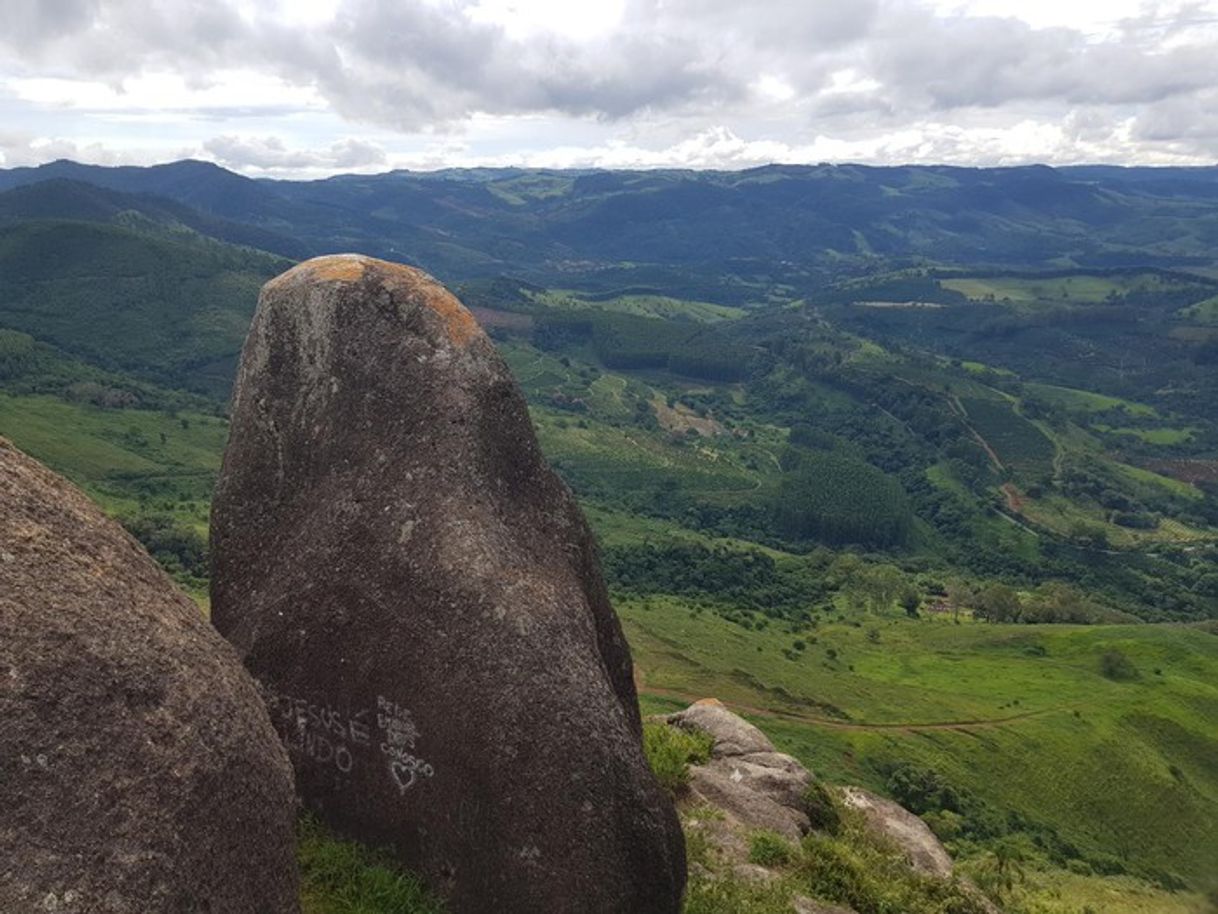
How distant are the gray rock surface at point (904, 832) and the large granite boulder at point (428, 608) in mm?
13423

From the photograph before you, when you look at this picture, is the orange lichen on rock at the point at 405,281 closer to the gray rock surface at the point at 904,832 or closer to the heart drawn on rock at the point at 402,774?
the heart drawn on rock at the point at 402,774

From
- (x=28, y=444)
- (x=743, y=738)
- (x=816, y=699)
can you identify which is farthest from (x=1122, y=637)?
(x=28, y=444)

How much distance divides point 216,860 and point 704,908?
10.7 meters

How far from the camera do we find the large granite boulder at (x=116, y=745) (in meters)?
9.28

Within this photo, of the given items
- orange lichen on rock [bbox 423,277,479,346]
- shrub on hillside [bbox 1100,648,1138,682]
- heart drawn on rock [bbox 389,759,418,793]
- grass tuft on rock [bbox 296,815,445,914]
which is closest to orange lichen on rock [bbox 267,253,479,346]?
orange lichen on rock [bbox 423,277,479,346]

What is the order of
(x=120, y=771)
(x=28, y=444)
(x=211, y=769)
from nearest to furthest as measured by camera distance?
(x=120, y=771)
(x=211, y=769)
(x=28, y=444)

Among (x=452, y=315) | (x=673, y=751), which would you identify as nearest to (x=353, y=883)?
(x=452, y=315)

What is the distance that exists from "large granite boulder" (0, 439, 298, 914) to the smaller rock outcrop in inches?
616

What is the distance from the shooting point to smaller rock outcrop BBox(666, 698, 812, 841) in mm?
24584

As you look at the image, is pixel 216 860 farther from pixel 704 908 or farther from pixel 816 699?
pixel 816 699

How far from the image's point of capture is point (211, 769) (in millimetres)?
10617

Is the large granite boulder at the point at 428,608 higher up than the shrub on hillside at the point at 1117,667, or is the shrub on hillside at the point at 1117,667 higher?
the large granite boulder at the point at 428,608

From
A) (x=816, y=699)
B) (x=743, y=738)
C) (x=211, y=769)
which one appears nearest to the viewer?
(x=211, y=769)

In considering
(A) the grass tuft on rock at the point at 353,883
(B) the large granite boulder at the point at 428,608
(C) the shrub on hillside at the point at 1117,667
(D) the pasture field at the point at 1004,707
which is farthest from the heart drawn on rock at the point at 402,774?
(C) the shrub on hillside at the point at 1117,667
